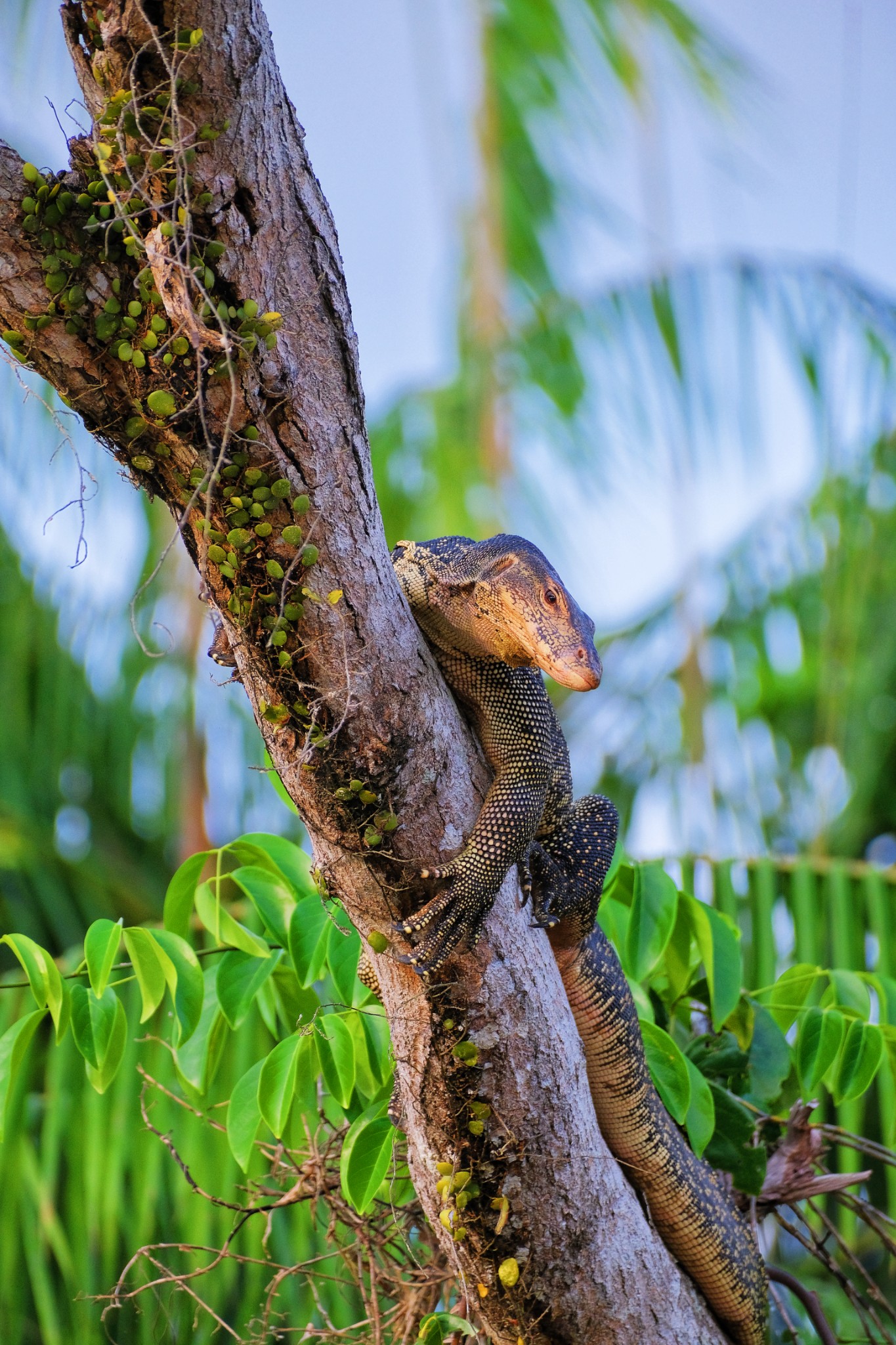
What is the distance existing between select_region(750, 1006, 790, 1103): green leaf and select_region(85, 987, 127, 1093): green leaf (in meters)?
1.56

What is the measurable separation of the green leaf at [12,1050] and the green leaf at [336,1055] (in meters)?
0.54

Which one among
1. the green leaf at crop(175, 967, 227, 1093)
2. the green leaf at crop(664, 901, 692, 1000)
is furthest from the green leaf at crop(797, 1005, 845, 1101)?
the green leaf at crop(175, 967, 227, 1093)

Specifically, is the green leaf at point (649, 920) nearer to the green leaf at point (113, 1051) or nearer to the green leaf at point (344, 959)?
the green leaf at point (344, 959)

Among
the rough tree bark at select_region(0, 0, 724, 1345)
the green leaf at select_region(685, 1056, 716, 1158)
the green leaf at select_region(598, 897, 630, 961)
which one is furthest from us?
the green leaf at select_region(598, 897, 630, 961)

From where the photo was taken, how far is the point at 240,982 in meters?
2.40

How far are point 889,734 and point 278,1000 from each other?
17.8ft

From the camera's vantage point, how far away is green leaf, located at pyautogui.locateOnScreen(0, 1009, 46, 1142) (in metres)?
2.18

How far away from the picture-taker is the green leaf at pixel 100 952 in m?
2.14

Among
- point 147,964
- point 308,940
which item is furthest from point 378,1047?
point 147,964

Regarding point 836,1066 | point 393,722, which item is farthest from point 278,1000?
point 836,1066

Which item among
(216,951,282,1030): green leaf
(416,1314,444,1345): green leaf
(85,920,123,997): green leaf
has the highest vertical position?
(85,920,123,997): green leaf

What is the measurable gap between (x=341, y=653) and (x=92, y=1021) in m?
0.94

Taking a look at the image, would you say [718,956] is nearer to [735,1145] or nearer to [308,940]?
[735,1145]

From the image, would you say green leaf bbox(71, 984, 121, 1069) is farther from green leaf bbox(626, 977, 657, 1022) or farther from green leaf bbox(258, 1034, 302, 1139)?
green leaf bbox(626, 977, 657, 1022)
